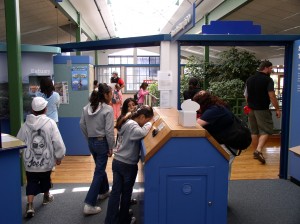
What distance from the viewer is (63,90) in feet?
19.8

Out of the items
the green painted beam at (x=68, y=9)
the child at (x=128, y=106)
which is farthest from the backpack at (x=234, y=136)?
the green painted beam at (x=68, y=9)

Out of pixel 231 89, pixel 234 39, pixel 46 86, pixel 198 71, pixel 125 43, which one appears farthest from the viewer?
pixel 198 71

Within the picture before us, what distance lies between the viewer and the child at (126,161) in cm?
291

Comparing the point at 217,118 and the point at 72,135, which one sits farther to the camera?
the point at 72,135

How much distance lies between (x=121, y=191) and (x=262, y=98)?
304 centimetres

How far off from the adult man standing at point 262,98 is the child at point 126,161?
2637mm

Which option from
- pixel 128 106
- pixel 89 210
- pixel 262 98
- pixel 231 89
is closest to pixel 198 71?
pixel 231 89

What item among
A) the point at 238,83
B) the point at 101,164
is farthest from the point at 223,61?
the point at 101,164

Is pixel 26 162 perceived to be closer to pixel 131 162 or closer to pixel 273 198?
pixel 131 162

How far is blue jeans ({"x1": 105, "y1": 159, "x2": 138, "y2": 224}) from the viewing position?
9.64 ft

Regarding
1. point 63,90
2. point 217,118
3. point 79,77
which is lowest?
point 217,118

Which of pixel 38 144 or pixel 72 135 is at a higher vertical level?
pixel 38 144

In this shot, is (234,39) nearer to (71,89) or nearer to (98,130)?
(98,130)

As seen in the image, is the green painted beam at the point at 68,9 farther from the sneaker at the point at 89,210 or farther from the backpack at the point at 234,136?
the backpack at the point at 234,136
